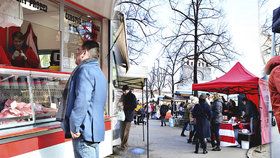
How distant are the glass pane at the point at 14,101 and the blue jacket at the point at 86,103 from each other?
0.62 m

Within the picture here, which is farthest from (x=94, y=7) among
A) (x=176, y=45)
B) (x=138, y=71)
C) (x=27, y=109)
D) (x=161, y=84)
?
(x=161, y=84)

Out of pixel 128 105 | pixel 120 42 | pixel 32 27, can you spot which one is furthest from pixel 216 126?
pixel 32 27

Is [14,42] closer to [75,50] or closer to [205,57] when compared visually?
[75,50]

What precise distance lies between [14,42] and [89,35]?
1.63 meters

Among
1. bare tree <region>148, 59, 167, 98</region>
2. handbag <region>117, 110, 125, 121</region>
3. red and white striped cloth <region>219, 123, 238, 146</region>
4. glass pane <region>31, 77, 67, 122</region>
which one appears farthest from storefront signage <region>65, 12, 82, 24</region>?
bare tree <region>148, 59, 167, 98</region>

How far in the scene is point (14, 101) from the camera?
3922 millimetres

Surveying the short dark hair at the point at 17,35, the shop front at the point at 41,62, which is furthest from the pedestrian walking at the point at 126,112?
the short dark hair at the point at 17,35

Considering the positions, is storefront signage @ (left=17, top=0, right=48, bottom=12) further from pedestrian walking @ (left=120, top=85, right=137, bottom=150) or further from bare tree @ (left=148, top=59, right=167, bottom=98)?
bare tree @ (left=148, top=59, right=167, bottom=98)

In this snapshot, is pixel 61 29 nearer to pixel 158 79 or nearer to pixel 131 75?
pixel 131 75

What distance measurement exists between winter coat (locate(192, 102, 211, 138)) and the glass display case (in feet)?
18.3

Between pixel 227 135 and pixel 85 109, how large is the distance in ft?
27.9

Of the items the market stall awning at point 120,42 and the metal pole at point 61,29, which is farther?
the market stall awning at point 120,42

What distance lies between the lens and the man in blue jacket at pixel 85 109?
3.37 metres

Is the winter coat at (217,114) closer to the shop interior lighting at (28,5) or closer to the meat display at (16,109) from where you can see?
the shop interior lighting at (28,5)
